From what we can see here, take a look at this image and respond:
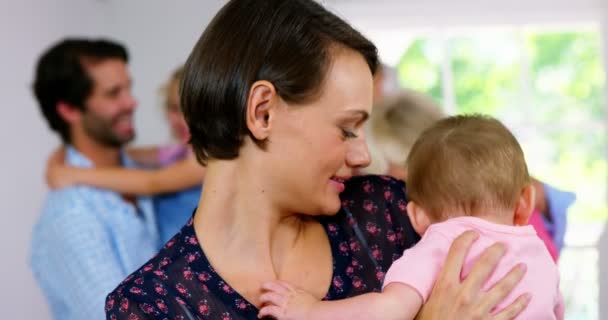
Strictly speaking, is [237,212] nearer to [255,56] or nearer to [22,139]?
[255,56]

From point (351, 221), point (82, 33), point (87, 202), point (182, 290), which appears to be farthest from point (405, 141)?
point (82, 33)

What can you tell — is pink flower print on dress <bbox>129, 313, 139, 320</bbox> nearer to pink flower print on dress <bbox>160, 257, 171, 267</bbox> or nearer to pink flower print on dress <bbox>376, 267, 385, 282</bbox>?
pink flower print on dress <bbox>160, 257, 171, 267</bbox>

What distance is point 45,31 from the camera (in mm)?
3021

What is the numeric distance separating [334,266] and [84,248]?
1013 mm

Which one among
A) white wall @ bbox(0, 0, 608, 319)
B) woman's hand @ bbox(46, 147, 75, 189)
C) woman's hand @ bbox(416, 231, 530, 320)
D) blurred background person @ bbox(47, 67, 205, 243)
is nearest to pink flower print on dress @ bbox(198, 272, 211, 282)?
woman's hand @ bbox(416, 231, 530, 320)

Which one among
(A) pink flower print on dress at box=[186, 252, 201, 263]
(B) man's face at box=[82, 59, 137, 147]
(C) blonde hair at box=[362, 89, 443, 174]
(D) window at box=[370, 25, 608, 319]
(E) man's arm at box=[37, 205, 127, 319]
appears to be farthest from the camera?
(D) window at box=[370, 25, 608, 319]

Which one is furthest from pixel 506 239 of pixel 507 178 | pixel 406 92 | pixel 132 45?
pixel 132 45

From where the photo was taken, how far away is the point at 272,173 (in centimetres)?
124

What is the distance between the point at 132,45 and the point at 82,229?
1.66 meters

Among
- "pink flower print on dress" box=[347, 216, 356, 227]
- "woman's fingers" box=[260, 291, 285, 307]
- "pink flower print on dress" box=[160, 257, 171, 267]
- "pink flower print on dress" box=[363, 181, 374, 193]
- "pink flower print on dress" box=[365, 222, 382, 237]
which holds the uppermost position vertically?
"pink flower print on dress" box=[363, 181, 374, 193]

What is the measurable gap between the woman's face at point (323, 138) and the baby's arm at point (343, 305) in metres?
0.13

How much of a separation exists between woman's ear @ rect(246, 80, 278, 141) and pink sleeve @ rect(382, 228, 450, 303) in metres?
0.26

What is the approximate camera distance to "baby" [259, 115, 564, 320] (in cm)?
117

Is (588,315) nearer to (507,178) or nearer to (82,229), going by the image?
(82,229)
